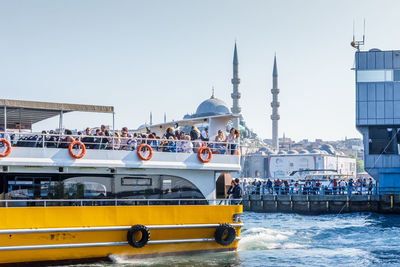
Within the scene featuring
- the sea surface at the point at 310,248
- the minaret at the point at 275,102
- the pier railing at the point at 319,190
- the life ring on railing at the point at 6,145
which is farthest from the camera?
the minaret at the point at 275,102

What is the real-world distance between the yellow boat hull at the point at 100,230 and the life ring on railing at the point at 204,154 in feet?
3.85

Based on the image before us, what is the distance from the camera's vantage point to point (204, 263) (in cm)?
1438

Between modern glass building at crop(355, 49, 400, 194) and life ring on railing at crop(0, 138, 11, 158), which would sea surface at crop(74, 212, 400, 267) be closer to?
life ring on railing at crop(0, 138, 11, 158)

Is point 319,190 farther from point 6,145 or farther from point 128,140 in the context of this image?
point 6,145

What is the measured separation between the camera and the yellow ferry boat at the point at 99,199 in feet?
42.4

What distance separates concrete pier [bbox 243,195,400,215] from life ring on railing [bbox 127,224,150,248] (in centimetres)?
2206

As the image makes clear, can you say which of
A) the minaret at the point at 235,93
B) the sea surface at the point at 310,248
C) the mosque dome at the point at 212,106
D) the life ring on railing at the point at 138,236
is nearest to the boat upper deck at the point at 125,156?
the life ring on railing at the point at 138,236

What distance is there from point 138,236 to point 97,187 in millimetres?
1402

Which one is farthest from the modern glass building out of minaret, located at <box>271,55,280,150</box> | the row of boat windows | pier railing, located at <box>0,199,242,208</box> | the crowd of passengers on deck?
minaret, located at <box>271,55,280,150</box>

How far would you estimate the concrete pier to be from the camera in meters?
33.4

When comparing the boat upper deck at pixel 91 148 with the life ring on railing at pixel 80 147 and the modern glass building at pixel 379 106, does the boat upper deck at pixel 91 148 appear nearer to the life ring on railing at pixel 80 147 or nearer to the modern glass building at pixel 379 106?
the life ring on railing at pixel 80 147

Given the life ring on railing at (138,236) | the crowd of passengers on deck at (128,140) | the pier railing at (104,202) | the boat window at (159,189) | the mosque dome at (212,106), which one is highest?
the mosque dome at (212,106)


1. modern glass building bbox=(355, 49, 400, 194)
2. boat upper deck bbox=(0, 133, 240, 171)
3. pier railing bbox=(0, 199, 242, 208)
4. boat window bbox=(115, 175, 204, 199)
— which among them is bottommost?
pier railing bbox=(0, 199, 242, 208)

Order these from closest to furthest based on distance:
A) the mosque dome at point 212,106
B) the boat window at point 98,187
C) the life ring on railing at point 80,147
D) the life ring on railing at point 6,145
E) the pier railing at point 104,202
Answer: the life ring on railing at point 6,145 → the pier railing at point 104,202 → the boat window at point 98,187 → the life ring on railing at point 80,147 → the mosque dome at point 212,106
